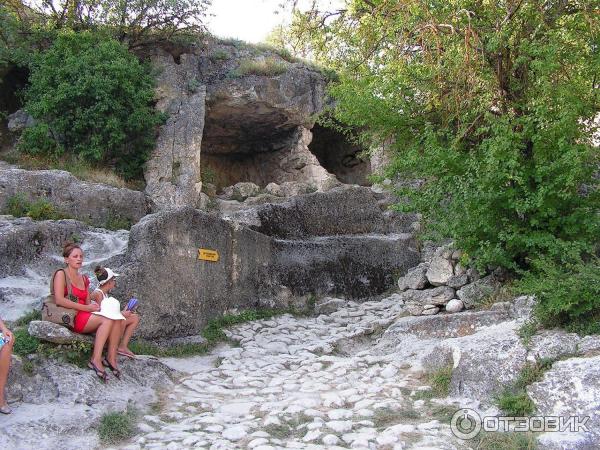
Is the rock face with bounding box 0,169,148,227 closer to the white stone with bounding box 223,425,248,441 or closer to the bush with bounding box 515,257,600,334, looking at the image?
the white stone with bounding box 223,425,248,441

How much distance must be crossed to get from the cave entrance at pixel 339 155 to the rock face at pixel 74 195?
9.23 metres

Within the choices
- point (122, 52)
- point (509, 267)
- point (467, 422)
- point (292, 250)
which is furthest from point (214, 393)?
point (122, 52)

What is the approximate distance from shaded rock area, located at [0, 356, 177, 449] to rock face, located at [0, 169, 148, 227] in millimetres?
6087

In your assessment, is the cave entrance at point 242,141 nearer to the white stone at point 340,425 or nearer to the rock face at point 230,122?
the rock face at point 230,122

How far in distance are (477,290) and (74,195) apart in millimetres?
8025

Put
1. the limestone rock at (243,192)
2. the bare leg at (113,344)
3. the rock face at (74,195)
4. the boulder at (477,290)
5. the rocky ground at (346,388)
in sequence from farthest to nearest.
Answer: the limestone rock at (243,192)
the rock face at (74,195)
the boulder at (477,290)
the bare leg at (113,344)
the rocky ground at (346,388)

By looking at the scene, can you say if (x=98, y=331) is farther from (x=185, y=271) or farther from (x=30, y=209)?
(x=30, y=209)

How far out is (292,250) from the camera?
11148 millimetres

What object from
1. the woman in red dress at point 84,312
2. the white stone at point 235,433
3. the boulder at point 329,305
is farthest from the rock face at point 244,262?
the white stone at point 235,433

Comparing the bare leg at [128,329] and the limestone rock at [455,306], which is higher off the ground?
the limestone rock at [455,306]

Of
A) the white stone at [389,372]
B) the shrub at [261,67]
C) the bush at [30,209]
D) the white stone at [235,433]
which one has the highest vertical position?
the shrub at [261,67]

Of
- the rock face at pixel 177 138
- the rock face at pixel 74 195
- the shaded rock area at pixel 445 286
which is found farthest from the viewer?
the rock face at pixel 177 138

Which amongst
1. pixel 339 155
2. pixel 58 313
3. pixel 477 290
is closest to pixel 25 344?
pixel 58 313

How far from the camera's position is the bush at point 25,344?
575cm
